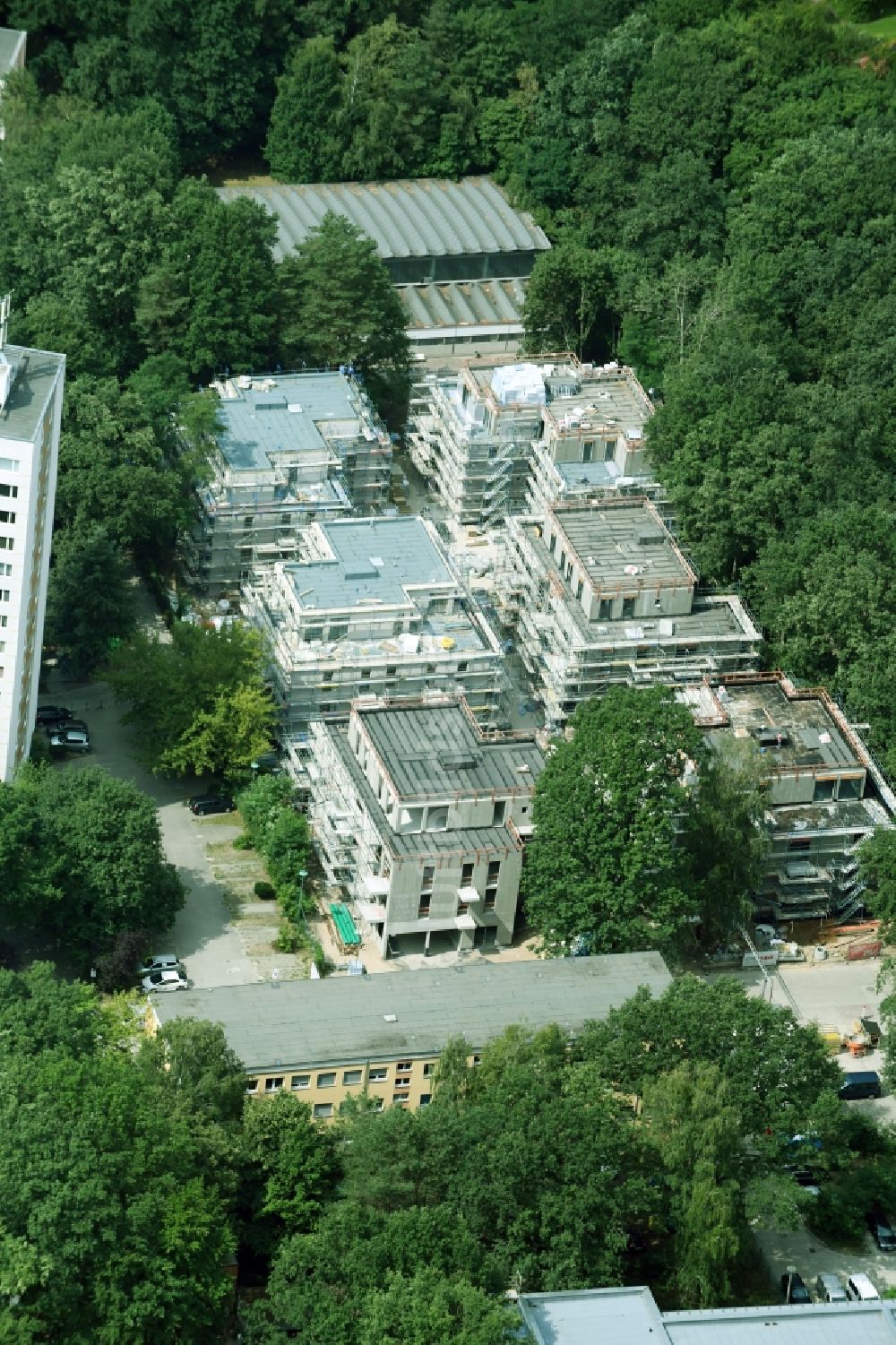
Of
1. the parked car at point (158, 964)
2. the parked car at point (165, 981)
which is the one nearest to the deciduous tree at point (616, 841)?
the parked car at point (165, 981)

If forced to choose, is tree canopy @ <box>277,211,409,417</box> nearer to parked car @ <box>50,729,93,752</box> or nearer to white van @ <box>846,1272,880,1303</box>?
parked car @ <box>50,729,93,752</box>

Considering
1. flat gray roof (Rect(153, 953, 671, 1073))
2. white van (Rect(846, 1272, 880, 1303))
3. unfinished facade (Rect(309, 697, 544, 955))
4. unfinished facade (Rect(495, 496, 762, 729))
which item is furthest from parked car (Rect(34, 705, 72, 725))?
white van (Rect(846, 1272, 880, 1303))

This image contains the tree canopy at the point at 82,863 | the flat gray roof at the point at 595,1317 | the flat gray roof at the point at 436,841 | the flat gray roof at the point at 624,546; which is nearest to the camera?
the flat gray roof at the point at 595,1317

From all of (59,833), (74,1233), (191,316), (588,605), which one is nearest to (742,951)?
(588,605)

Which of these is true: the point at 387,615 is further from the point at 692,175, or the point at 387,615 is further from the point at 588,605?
the point at 692,175

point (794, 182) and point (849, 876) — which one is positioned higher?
point (794, 182)

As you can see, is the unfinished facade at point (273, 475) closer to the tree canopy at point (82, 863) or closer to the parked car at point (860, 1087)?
the tree canopy at point (82, 863)

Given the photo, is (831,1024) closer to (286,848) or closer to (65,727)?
(286,848)
